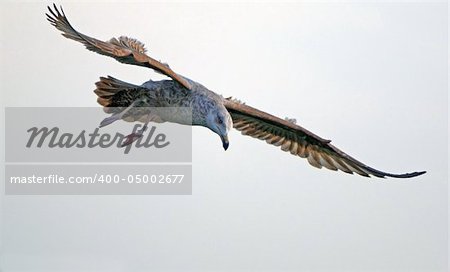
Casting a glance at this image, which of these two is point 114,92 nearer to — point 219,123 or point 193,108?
point 193,108

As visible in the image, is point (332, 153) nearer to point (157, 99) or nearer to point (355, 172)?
point (355, 172)

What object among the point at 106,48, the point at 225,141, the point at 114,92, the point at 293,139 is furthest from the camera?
the point at 293,139

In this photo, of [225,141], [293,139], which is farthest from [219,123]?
[293,139]

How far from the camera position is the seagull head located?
8.14m

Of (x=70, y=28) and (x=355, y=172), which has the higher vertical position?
(x=70, y=28)

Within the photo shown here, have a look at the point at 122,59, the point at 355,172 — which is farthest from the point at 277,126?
the point at 122,59

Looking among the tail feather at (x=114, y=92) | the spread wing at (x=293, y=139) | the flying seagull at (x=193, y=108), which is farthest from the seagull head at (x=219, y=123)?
the tail feather at (x=114, y=92)

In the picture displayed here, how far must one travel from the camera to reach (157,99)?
323 inches

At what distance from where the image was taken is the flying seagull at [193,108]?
7398 millimetres

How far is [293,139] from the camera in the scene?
360 inches

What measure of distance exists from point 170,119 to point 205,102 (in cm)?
32

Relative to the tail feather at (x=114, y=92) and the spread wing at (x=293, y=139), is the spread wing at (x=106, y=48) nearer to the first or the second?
the tail feather at (x=114, y=92)

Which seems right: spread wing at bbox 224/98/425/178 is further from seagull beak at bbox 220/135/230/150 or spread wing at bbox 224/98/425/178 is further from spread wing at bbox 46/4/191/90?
spread wing at bbox 46/4/191/90

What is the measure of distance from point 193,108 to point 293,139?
1.36 meters
